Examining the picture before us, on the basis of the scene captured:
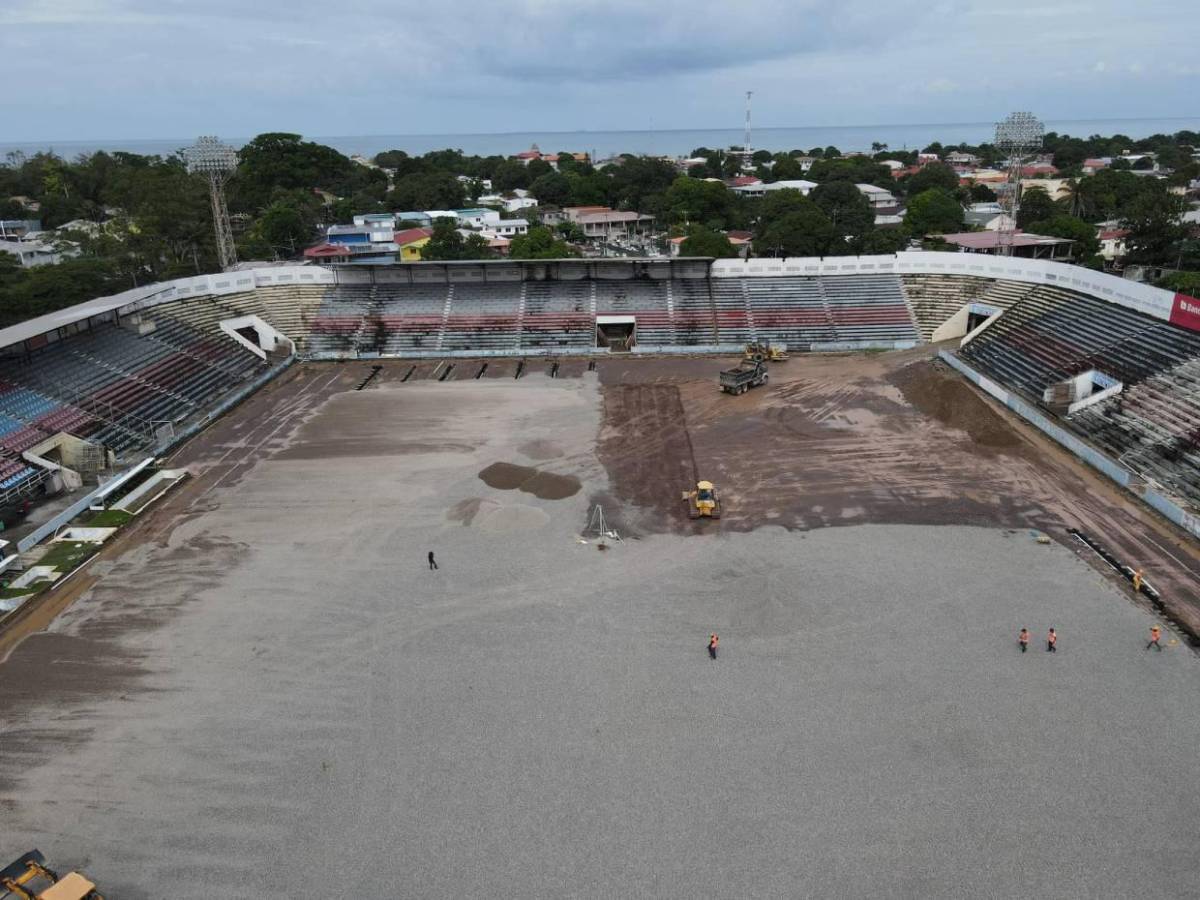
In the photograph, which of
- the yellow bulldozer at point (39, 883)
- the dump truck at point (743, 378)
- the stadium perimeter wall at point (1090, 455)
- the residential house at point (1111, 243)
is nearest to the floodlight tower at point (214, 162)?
the dump truck at point (743, 378)

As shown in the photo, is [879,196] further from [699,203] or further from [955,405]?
[955,405]

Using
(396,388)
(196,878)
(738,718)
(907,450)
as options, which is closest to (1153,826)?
(738,718)

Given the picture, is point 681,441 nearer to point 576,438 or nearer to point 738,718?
point 576,438

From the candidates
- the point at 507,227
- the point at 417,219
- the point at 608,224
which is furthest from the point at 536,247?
the point at 417,219

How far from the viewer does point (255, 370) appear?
39.8 metres

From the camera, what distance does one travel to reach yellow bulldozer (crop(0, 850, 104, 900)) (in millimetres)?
10812

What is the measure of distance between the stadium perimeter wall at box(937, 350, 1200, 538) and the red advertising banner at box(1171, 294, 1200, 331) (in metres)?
6.39

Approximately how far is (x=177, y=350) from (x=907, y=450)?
1331 inches

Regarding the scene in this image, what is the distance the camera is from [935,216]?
79.6 metres

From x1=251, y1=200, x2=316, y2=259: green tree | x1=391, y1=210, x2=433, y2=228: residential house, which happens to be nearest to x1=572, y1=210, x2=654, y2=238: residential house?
x1=391, y1=210, x2=433, y2=228: residential house

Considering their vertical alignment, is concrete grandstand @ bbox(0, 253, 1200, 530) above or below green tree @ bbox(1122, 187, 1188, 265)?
below

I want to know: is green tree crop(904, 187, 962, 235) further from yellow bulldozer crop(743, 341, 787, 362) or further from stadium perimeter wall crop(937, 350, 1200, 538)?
stadium perimeter wall crop(937, 350, 1200, 538)

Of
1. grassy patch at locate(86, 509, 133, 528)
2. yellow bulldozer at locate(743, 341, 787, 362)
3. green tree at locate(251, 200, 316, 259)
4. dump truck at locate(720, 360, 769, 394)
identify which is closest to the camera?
grassy patch at locate(86, 509, 133, 528)

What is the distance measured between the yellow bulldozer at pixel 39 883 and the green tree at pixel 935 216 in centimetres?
8537
